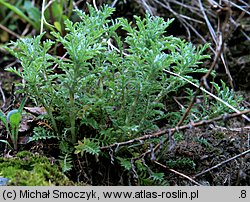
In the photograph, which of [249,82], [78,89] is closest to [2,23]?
[78,89]

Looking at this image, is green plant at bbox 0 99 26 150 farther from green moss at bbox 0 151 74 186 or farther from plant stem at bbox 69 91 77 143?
plant stem at bbox 69 91 77 143

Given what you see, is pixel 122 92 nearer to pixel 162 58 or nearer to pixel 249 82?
pixel 162 58

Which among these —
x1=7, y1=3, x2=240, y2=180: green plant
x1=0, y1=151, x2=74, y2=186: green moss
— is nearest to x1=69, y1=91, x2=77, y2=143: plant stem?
x1=7, y1=3, x2=240, y2=180: green plant

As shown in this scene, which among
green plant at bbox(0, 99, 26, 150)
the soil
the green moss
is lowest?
the soil

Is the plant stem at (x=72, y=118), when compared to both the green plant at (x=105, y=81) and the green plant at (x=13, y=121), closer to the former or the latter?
the green plant at (x=105, y=81)

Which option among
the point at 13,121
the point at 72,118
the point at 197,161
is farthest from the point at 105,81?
the point at 197,161

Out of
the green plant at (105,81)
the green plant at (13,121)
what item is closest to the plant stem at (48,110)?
the green plant at (105,81)
